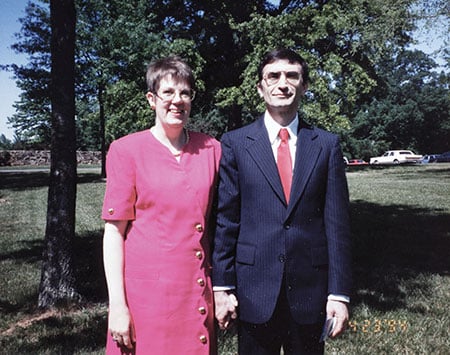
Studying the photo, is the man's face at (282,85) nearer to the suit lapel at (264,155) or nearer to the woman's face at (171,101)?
the suit lapel at (264,155)

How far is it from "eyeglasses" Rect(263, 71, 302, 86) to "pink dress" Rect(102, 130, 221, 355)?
2.44ft

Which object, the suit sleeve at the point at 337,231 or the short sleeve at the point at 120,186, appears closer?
the short sleeve at the point at 120,186

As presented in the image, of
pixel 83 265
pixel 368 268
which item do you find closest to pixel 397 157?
pixel 368 268

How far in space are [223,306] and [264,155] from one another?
95cm

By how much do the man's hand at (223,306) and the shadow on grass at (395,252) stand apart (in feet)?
11.5

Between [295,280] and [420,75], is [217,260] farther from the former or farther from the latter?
[420,75]

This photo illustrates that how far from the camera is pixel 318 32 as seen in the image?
17766mm

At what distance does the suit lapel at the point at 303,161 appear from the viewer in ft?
8.38

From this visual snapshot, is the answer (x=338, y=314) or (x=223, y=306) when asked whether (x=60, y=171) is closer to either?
(x=223, y=306)

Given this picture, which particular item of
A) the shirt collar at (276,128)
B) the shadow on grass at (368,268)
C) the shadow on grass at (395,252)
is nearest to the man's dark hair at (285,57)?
the shirt collar at (276,128)

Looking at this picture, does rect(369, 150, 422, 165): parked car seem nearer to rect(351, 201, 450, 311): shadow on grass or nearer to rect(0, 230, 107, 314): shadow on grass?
rect(351, 201, 450, 311): shadow on grass

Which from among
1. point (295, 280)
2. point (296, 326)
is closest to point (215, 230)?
point (295, 280)

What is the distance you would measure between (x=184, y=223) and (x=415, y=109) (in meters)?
62.6


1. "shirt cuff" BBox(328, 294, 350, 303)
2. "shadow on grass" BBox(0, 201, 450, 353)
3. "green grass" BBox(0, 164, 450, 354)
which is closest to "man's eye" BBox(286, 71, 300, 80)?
"shirt cuff" BBox(328, 294, 350, 303)
